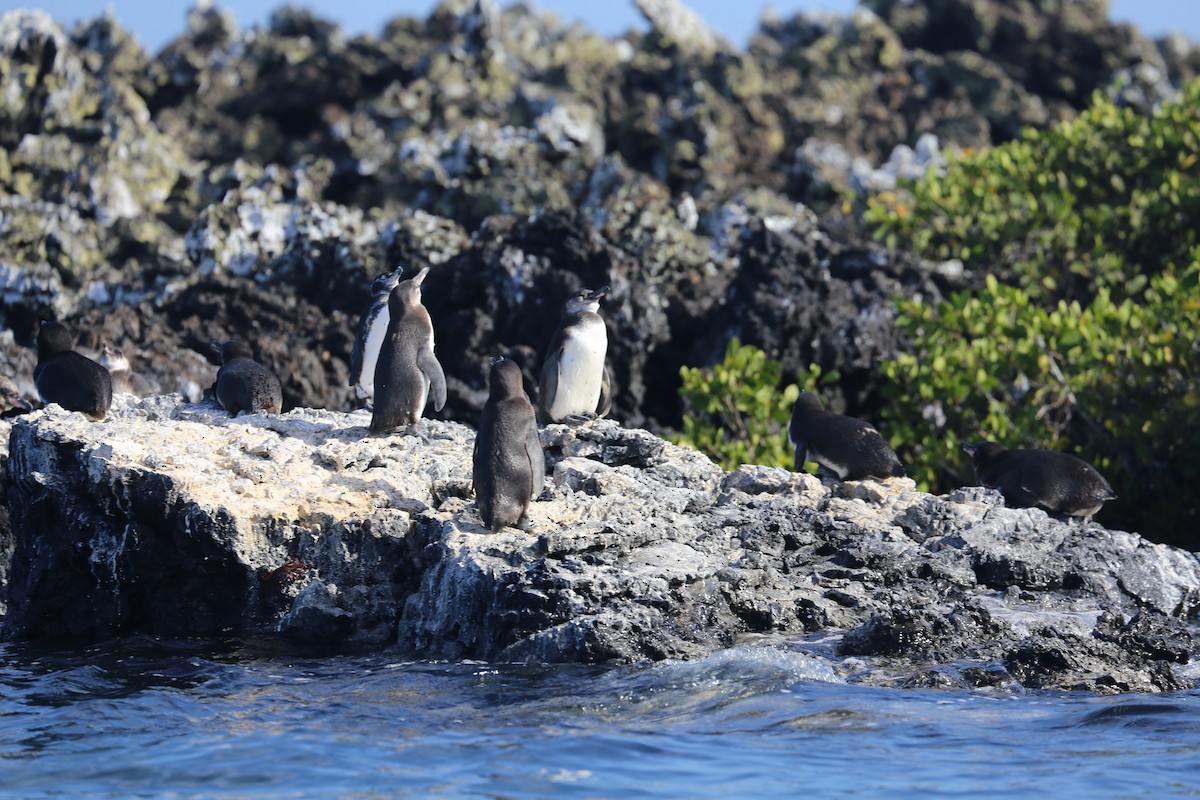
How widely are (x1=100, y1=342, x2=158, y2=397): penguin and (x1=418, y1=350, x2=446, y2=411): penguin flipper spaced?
2.87 m

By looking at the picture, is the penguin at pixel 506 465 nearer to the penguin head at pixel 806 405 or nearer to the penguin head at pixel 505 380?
the penguin head at pixel 505 380

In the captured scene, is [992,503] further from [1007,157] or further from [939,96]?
[939,96]

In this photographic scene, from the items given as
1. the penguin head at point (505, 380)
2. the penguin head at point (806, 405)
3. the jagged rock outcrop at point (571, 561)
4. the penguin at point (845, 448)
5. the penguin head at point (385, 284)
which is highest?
the penguin head at point (385, 284)

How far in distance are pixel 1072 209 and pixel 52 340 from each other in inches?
493

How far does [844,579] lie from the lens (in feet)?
28.9

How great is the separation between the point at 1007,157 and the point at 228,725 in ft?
45.0

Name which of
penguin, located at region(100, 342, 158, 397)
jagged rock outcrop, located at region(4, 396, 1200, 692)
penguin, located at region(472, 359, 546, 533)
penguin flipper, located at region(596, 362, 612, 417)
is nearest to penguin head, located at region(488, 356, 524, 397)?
penguin, located at region(472, 359, 546, 533)

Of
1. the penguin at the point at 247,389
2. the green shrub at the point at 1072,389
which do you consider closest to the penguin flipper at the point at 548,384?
Result: the penguin at the point at 247,389

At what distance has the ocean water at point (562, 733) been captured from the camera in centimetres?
620

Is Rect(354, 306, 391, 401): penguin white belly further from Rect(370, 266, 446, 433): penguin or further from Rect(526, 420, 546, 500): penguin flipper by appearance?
Rect(526, 420, 546, 500): penguin flipper

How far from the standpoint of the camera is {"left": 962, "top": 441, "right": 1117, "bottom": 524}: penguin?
33.0 feet

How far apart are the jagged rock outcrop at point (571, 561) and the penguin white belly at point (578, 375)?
47.1 inches

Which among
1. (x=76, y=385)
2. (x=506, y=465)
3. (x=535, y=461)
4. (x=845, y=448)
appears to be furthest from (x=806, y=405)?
(x=76, y=385)

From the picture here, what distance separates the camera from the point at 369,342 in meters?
11.3
